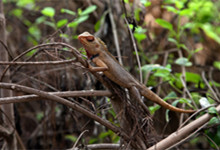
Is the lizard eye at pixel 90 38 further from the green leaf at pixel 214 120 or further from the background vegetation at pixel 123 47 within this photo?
the green leaf at pixel 214 120

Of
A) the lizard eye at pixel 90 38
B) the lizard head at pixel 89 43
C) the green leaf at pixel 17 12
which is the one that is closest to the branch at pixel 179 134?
the lizard head at pixel 89 43

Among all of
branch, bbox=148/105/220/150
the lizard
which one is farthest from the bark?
branch, bbox=148/105/220/150

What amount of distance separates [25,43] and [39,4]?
1.11 m

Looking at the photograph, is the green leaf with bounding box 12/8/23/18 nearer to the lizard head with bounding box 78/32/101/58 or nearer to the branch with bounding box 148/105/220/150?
the lizard head with bounding box 78/32/101/58

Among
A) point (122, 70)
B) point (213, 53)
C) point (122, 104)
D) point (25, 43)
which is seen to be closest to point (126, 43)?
point (122, 70)

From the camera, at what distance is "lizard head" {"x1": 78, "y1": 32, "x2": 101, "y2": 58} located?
2996mm

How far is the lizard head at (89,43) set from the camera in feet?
9.83

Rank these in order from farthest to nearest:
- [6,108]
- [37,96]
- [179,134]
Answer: [6,108] < [179,134] < [37,96]

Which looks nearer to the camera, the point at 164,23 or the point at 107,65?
the point at 107,65

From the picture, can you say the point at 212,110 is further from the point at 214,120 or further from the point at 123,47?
the point at 123,47

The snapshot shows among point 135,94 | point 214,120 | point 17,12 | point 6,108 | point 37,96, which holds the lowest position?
point 214,120

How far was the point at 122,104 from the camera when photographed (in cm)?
273

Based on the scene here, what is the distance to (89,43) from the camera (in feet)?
10.00

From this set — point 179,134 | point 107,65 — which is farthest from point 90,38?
point 179,134
